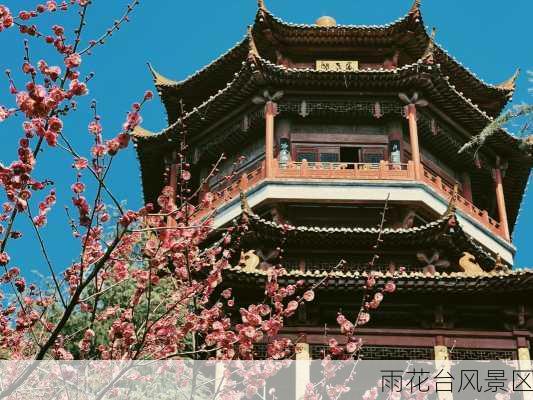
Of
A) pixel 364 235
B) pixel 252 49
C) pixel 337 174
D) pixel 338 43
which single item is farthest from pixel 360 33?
pixel 364 235

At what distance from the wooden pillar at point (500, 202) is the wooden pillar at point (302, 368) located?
378 inches

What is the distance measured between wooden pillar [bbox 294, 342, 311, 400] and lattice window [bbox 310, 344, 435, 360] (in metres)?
0.23

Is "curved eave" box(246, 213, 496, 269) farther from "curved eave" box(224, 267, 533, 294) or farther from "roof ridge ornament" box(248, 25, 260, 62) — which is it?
"roof ridge ornament" box(248, 25, 260, 62)

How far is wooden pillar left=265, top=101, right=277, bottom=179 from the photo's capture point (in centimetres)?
2038

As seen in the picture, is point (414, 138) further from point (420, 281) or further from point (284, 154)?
point (420, 281)

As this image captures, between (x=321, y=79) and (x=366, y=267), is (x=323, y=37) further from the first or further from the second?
(x=366, y=267)

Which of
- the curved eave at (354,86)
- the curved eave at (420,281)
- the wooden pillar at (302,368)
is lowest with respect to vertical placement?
the wooden pillar at (302,368)

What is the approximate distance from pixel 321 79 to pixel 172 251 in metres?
15.0

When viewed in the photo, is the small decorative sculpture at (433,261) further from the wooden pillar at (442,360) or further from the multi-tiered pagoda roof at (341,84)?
the multi-tiered pagoda roof at (341,84)

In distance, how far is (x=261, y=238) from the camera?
680 inches

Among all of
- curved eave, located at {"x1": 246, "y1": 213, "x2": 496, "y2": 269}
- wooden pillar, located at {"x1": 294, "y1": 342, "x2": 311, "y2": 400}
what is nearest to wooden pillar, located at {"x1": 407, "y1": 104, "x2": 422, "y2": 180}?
curved eave, located at {"x1": 246, "y1": 213, "x2": 496, "y2": 269}

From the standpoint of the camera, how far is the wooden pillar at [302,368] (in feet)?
46.0

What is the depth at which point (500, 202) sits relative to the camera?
880 inches

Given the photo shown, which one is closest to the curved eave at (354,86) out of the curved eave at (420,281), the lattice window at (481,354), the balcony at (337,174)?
the balcony at (337,174)
